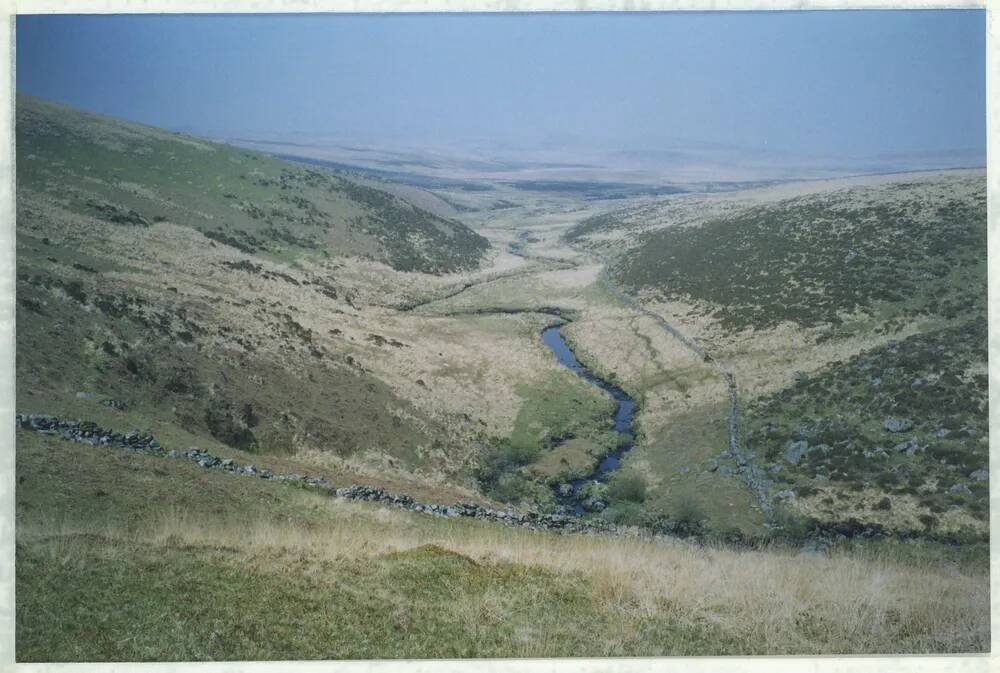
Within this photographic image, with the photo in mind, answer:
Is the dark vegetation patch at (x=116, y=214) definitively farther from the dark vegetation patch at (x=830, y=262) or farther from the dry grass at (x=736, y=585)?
the dark vegetation patch at (x=830, y=262)

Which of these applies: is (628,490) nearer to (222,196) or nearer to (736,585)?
(736,585)

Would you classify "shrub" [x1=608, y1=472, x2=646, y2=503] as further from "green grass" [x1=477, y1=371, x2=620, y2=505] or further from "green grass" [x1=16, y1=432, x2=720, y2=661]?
"green grass" [x1=16, y1=432, x2=720, y2=661]

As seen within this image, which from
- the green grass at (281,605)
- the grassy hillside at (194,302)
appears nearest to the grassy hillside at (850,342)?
the green grass at (281,605)

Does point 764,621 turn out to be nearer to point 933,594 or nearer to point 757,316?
point 933,594

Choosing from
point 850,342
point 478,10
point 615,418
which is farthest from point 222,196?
point 478,10

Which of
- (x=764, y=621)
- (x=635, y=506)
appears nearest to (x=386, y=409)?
(x=635, y=506)

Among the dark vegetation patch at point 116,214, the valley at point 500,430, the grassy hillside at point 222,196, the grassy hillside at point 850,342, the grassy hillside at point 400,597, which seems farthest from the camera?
the grassy hillside at point 222,196
